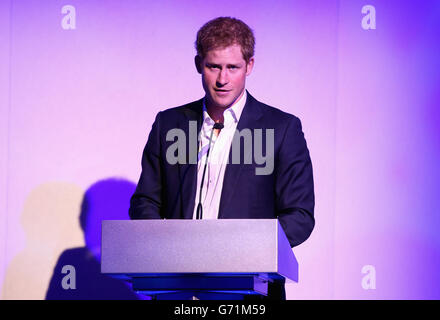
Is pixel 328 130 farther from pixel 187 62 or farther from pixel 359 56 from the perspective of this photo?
pixel 187 62

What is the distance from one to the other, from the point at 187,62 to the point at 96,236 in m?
1.01

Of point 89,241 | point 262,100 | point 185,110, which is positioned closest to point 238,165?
point 185,110

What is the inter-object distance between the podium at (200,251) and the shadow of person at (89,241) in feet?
5.73

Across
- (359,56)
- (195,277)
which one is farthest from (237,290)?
(359,56)

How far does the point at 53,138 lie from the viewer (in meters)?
3.92

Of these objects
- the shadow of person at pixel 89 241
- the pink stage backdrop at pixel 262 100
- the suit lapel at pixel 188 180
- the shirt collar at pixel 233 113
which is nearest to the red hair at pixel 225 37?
the shirt collar at pixel 233 113

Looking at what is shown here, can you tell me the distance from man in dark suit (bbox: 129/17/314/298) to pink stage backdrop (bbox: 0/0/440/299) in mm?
630

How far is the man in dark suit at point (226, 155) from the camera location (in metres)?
2.91

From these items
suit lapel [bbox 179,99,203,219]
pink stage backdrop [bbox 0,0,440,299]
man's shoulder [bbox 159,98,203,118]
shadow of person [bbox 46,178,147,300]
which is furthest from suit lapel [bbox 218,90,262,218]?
shadow of person [bbox 46,178,147,300]

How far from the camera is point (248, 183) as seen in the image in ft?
9.68

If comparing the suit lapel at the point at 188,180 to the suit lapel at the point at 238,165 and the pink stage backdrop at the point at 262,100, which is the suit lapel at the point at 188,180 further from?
the pink stage backdrop at the point at 262,100

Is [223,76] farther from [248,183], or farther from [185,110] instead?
[248,183]

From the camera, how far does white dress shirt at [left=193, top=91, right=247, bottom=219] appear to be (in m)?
2.89
